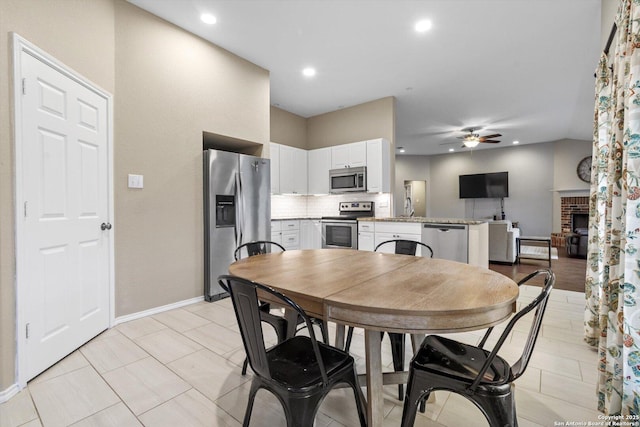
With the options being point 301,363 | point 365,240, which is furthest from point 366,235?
point 301,363

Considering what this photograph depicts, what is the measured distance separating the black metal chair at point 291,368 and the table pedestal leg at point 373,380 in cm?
5

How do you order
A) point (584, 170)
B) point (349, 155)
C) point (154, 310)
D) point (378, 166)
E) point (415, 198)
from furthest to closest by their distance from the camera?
point (415, 198) → point (584, 170) → point (349, 155) → point (378, 166) → point (154, 310)

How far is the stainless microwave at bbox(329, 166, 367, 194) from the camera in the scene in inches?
192

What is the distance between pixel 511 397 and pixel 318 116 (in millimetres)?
5562

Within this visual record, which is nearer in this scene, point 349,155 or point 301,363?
point 301,363

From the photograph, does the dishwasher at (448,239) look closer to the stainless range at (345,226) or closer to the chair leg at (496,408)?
the stainless range at (345,226)

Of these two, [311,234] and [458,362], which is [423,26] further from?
[311,234]

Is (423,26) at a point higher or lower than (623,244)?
higher

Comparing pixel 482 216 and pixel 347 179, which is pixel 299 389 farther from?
pixel 482 216

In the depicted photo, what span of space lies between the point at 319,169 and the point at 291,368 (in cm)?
452

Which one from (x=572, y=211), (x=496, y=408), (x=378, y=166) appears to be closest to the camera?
(x=496, y=408)

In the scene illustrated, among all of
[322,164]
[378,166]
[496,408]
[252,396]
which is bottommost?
[252,396]

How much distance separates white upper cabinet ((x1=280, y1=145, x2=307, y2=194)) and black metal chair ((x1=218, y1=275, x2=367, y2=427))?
3944 millimetres

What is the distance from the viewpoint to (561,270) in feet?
16.8
